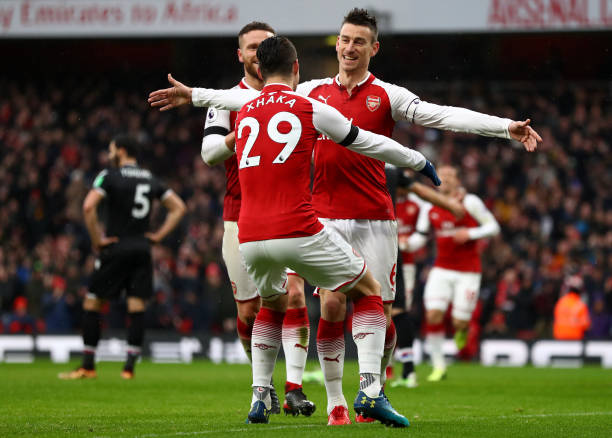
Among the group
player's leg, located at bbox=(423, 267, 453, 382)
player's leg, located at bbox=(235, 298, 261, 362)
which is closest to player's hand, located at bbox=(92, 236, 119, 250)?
player's leg, located at bbox=(235, 298, 261, 362)

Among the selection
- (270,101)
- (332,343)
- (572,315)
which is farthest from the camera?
(572,315)

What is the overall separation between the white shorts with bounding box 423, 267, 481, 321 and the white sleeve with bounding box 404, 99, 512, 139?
6508 mm

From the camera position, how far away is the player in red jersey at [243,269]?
6.75 m

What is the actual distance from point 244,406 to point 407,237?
15.5ft

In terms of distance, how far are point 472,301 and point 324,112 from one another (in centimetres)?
759

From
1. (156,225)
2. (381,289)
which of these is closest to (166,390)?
(381,289)

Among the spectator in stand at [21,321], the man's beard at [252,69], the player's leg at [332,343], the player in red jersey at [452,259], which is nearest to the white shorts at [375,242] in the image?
the player's leg at [332,343]

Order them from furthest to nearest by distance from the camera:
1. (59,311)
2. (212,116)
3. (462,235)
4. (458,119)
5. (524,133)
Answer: (59,311) → (462,235) → (212,116) → (458,119) → (524,133)

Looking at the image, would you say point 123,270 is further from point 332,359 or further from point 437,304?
point 332,359

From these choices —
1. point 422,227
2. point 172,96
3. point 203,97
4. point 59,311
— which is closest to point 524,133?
point 203,97

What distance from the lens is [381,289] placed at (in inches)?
266

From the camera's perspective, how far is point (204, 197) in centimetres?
2292

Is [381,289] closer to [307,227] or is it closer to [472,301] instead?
[307,227]

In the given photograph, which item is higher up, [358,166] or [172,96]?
[172,96]
